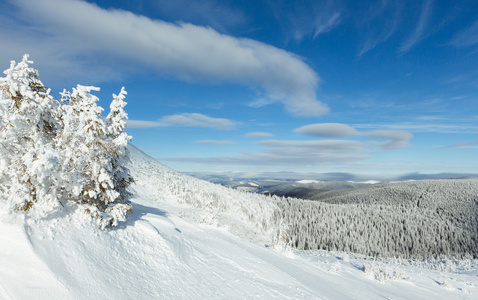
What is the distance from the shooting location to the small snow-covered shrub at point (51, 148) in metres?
6.20

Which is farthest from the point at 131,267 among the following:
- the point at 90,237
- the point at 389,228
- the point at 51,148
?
the point at 389,228

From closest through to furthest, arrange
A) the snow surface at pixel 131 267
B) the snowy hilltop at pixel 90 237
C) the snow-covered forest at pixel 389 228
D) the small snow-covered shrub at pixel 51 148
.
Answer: the snow surface at pixel 131 267, the snowy hilltop at pixel 90 237, the small snow-covered shrub at pixel 51 148, the snow-covered forest at pixel 389 228

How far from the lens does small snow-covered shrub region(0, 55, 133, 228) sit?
20.3 feet

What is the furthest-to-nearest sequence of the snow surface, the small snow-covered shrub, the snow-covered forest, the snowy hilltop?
the snow-covered forest < the small snow-covered shrub < the snowy hilltop < the snow surface

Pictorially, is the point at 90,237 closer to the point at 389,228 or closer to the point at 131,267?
the point at 131,267

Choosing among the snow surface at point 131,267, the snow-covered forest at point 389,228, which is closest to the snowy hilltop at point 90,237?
the snow surface at point 131,267

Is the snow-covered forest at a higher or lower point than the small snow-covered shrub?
lower

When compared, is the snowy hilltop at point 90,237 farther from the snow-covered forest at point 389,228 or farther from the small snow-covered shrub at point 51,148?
the snow-covered forest at point 389,228

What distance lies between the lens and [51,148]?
21.9 feet

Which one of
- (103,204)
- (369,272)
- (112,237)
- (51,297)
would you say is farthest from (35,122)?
(369,272)

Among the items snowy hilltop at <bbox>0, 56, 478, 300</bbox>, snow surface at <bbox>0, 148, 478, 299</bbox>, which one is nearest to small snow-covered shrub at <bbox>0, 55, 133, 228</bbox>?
snowy hilltop at <bbox>0, 56, 478, 300</bbox>

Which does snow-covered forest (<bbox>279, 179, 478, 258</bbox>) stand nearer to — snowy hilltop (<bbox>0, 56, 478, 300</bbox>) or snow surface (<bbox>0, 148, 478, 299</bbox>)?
snow surface (<bbox>0, 148, 478, 299</bbox>)

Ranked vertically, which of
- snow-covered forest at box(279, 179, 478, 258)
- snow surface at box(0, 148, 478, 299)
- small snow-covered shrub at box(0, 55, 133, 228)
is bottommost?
snow-covered forest at box(279, 179, 478, 258)

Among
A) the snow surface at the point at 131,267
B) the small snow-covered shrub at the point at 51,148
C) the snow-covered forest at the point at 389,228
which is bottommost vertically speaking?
the snow-covered forest at the point at 389,228
